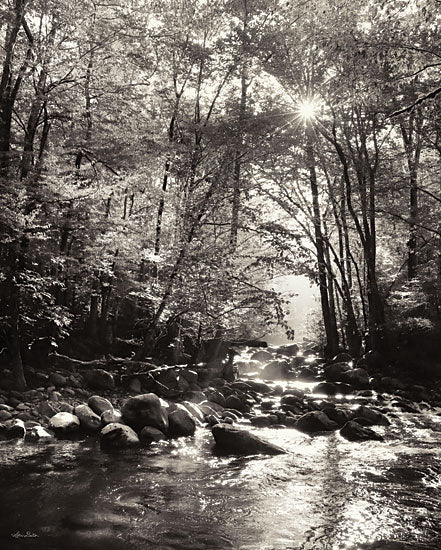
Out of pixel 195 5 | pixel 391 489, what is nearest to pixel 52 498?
pixel 391 489

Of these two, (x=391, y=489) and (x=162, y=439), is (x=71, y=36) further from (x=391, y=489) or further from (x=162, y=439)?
(x=391, y=489)

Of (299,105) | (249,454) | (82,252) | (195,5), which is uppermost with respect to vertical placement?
(195,5)

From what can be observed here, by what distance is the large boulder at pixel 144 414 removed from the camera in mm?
7992

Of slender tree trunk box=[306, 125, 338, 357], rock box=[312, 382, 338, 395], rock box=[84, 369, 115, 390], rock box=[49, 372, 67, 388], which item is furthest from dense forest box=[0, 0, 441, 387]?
rock box=[312, 382, 338, 395]

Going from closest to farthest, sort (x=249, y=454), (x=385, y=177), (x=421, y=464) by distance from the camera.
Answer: (x=421, y=464)
(x=249, y=454)
(x=385, y=177)

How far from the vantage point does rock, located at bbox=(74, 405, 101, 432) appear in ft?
25.4

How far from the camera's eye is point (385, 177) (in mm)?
19391

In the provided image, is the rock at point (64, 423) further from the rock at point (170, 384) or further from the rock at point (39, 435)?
the rock at point (170, 384)

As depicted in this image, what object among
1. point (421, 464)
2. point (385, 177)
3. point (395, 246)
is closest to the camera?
point (421, 464)

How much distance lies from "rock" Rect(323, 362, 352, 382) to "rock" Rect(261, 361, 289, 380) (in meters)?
1.91

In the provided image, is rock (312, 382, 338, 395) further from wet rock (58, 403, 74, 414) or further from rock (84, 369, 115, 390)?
wet rock (58, 403, 74, 414)

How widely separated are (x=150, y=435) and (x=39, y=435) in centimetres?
185

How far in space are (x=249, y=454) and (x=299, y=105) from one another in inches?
578

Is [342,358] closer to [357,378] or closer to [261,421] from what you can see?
[357,378]
